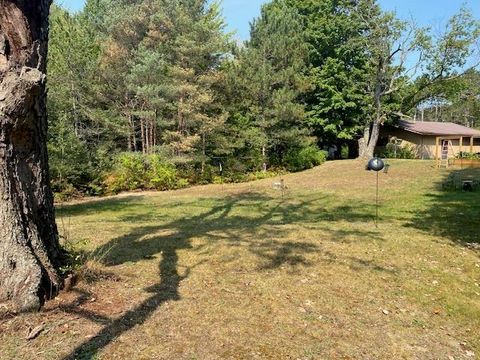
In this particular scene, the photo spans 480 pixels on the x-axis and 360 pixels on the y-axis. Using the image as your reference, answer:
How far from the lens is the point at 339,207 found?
504 inches

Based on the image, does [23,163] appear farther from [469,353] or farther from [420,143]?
[420,143]

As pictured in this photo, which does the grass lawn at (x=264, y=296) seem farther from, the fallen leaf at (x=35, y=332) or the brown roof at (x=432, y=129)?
the brown roof at (x=432, y=129)

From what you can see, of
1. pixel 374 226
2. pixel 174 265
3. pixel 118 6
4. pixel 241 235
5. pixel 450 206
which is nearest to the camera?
pixel 174 265

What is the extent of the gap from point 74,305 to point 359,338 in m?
2.78

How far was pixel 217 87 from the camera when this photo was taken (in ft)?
73.7

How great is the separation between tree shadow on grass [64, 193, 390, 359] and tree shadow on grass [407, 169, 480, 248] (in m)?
1.67

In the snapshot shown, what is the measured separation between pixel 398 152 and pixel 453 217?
2297cm

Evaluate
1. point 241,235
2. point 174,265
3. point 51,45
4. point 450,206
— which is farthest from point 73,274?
point 51,45

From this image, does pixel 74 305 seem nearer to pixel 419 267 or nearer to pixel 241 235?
pixel 241 235

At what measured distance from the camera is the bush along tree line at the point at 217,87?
20.2 m

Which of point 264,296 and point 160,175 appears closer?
point 264,296

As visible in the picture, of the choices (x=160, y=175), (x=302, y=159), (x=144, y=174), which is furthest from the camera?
(x=302, y=159)

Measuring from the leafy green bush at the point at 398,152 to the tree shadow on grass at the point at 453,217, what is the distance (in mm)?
16287

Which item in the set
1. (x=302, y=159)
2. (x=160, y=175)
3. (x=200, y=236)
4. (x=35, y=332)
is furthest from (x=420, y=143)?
(x=35, y=332)
